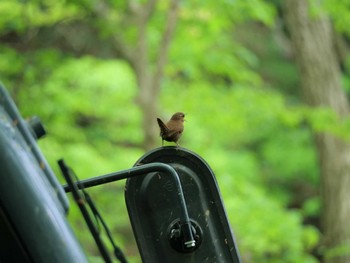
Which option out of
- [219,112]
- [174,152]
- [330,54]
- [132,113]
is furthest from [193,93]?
[174,152]

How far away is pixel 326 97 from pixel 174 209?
371 inches

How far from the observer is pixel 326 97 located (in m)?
11.4

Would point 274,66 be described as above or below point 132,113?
above

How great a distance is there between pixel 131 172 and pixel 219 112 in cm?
902

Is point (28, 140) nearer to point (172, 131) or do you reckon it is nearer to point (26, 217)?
point (26, 217)

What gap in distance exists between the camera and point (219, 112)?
11.0 meters

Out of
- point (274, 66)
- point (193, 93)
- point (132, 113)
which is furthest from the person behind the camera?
point (274, 66)

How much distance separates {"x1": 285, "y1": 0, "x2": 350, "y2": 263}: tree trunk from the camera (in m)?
11.2

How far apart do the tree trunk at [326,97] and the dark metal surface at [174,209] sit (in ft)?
29.9

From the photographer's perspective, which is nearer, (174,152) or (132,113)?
(174,152)

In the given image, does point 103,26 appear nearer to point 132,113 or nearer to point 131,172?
point 132,113

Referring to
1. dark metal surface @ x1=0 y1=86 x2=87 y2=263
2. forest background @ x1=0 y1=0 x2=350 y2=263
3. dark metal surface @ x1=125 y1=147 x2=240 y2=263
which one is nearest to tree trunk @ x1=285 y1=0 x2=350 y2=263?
forest background @ x1=0 y1=0 x2=350 y2=263

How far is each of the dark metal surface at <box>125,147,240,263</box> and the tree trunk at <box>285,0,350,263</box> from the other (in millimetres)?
9110

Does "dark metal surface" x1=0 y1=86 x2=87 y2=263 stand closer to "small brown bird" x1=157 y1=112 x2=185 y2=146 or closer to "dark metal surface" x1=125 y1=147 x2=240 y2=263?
"dark metal surface" x1=125 y1=147 x2=240 y2=263
